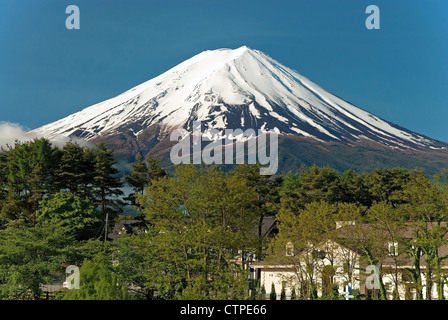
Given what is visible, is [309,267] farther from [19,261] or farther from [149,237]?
[19,261]

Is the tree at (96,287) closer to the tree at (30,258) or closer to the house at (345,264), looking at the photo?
the tree at (30,258)

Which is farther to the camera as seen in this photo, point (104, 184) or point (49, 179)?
point (104, 184)

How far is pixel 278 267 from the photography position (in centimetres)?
3944

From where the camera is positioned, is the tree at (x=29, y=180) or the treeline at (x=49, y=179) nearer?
the treeline at (x=49, y=179)

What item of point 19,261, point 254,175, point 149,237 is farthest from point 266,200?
point 19,261

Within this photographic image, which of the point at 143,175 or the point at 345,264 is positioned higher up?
the point at 143,175

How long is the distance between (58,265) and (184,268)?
8674 mm

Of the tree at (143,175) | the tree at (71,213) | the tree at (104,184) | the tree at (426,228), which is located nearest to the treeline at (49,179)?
the tree at (104,184)

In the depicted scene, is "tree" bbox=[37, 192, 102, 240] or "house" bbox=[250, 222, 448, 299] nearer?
"house" bbox=[250, 222, 448, 299]

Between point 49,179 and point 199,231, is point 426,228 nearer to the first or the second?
point 199,231

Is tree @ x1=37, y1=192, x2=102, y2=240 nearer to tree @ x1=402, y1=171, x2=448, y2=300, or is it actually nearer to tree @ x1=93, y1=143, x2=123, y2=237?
tree @ x1=93, y1=143, x2=123, y2=237

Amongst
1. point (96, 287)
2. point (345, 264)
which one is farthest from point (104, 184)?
point (96, 287)

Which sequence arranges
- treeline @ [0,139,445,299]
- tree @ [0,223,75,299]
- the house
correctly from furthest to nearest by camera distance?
tree @ [0,223,75,299] → the house → treeline @ [0,139,445,299]

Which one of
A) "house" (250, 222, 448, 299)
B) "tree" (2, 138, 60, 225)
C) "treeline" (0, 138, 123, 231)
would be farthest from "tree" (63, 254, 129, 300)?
"tree" (2, 138, 60, 225)
